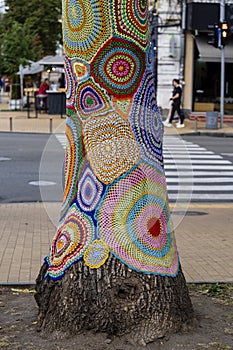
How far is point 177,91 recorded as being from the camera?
84.9ft

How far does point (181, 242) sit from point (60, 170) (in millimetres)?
2494

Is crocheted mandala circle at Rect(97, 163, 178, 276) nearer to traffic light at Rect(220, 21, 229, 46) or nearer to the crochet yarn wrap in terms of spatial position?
the crochet yarn wrap

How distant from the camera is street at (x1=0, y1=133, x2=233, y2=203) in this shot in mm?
6535

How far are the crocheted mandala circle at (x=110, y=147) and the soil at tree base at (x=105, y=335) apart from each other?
119cm

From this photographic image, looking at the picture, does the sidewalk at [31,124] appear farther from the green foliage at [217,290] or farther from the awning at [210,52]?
the green foliage at [217,290]

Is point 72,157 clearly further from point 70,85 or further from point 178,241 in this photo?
point 178,241

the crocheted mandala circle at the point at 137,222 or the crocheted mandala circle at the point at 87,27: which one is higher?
the crocheted mandala circle at the point at 87,27

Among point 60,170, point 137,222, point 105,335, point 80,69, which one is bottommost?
point 105,335

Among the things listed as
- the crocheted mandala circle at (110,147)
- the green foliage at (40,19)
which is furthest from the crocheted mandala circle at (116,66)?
the green foliage at (40,19)

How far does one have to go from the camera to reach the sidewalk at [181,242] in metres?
6.82

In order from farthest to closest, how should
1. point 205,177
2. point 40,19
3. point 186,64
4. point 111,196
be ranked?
1. point 40,19
2. point 186,64
3. point 205,177
4. point 111,196

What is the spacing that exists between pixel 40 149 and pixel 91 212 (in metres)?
13.9

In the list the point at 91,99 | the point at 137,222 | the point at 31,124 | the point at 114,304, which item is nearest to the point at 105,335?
the point at 114,304

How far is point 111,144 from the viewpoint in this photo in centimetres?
487
